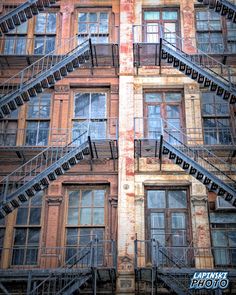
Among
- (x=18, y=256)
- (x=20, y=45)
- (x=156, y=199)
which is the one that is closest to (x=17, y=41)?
(x=20, y=45)

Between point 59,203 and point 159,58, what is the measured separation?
6.02m

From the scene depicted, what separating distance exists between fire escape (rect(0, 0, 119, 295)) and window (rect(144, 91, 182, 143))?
4.23 feet

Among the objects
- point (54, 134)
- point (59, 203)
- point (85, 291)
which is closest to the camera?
point (85, 291)

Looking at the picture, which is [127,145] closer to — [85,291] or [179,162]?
[179,162]

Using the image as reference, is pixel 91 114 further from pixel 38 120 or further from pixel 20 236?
pixel 20 236

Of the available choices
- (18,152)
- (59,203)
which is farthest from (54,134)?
(59,203)

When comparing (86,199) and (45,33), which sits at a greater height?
(45,33)

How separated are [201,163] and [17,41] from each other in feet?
27.4

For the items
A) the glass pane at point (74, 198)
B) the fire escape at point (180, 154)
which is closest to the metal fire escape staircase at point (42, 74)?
the fire escape at point (180, 154)

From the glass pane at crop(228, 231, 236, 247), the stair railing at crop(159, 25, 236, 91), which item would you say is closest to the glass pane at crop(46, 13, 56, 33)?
the stair railing at crop(159, 25, 236, 91)

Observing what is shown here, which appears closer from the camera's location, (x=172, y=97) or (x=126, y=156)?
(x=126, y=156)

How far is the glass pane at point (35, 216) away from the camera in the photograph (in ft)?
53.1

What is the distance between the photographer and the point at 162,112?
18.0 meters

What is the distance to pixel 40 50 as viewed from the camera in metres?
19.0
